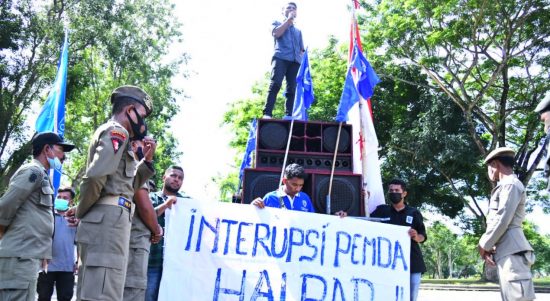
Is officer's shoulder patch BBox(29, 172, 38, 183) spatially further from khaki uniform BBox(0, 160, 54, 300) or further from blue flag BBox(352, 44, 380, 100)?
blue flag BBox(352, 44, 380, 100)

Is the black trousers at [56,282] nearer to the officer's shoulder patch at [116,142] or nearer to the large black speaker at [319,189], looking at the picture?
the large black speaker at [319,189]

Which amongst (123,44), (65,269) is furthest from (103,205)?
(123,44)

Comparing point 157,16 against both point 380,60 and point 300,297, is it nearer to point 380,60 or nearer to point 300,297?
point 380,60

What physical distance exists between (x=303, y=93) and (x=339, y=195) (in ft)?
6.08

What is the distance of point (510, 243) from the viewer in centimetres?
499

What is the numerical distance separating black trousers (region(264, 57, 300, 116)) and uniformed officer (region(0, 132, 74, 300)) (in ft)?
14.8

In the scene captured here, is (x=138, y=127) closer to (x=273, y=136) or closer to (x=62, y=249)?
(x=62, y=249)

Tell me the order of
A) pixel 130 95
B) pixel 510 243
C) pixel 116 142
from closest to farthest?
pixel 116 142, pixel 130 95, pixel 510 243

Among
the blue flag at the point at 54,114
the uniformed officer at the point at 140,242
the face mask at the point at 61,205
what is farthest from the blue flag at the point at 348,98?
the blue flag at the point at 54,114

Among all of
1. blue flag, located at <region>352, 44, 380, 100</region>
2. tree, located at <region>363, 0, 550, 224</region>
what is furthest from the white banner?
tree, located at <region>363, 0, 550, 224</region>

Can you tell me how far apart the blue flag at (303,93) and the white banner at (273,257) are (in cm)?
257

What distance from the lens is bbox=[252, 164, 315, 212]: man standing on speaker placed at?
5742 mm

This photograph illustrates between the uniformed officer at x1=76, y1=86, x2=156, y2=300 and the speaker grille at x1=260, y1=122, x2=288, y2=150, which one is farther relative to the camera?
the speaker grille at x1=260, y1=122, x2=288, y2=150

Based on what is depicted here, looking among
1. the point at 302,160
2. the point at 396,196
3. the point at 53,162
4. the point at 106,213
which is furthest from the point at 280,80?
the point at 106,213
